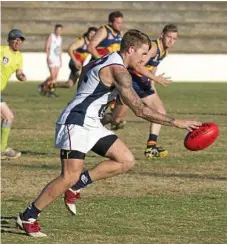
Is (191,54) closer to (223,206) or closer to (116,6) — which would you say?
(116,6)

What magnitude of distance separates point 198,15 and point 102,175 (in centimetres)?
3288

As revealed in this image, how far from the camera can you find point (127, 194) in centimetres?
1066

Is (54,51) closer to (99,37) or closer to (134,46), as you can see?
(99,37)

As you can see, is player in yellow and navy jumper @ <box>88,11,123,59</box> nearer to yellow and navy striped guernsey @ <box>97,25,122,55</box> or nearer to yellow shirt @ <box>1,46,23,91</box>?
yellow and navy striped guernsey @ <box>97,25,122,55</box>

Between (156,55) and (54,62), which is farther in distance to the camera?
(54,62)

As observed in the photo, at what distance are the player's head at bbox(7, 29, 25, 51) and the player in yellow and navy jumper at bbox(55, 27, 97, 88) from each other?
9.74 meters

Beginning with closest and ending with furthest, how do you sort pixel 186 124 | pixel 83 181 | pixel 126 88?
pixel 186 124, pixel 126 88, pixel 83 181

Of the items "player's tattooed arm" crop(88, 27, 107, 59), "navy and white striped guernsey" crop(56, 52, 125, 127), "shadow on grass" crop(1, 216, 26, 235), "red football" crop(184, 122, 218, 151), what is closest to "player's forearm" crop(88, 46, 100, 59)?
"player's tattooed arm" crop(88, 27, 107, 59)

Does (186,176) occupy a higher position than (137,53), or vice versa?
(137,53)

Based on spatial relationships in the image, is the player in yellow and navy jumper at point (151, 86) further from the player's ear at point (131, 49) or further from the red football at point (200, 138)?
the player's ear at point (131, 49)

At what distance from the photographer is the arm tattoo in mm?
8359

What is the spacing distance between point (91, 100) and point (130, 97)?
0.42 meters

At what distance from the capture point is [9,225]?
8.84m

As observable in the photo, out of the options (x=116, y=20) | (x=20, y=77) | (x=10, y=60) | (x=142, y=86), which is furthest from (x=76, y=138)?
(x=116, y=20)
